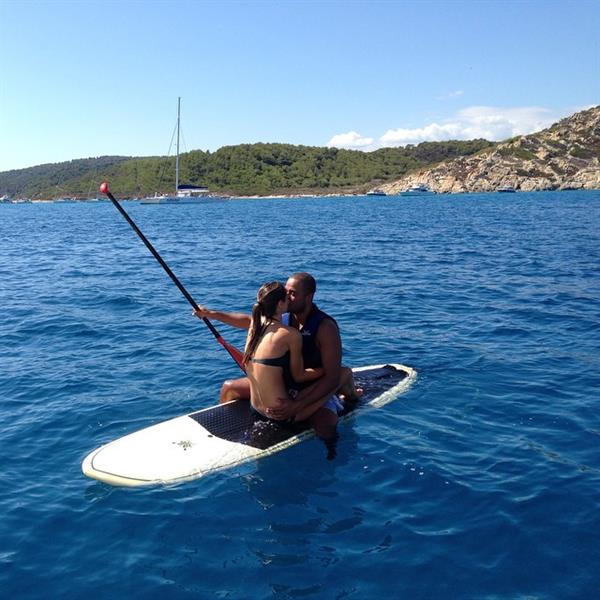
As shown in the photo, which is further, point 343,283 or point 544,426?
point 343,283

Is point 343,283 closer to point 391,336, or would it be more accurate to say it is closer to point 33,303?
point 391,336

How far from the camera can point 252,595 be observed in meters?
5.00

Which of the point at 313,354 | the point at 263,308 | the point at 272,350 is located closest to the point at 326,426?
the point at 313,354

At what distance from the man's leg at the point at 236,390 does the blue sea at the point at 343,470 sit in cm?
84

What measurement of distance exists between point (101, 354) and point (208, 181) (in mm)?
177102

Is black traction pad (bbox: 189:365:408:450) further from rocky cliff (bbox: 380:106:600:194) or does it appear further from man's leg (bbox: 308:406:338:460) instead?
rocky cliff (bbox: 380:106:600:194)

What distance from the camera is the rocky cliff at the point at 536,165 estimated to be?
129 metres

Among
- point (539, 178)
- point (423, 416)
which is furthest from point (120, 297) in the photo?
point (539, 178)

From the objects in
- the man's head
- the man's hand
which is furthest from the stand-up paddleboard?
the man's head

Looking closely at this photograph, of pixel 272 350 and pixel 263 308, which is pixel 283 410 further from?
pixel 263 308

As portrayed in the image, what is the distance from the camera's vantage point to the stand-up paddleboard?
686cm

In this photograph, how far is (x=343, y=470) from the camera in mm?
7125

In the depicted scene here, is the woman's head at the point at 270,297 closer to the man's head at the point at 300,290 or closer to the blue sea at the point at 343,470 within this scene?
the man's head at the point at 300,290

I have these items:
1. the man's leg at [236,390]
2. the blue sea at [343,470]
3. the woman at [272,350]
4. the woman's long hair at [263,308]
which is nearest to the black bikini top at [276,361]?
the woman at [272,350]
